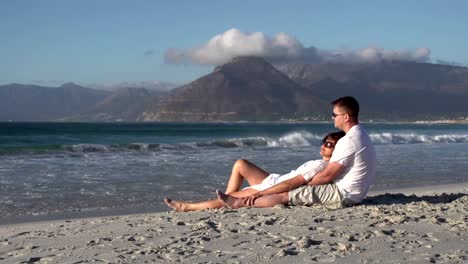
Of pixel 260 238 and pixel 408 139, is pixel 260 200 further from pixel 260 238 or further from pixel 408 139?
pixel 408 139

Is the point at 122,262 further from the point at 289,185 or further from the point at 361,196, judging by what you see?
the point at 361,196

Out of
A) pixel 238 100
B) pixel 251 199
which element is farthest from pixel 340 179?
pixel 238 100

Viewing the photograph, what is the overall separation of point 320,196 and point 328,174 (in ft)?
0.92

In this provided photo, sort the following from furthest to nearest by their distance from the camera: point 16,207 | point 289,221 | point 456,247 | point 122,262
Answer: point 16,207 → point 289,221 → point 456,247 → point 122,262

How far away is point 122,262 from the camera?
4.38 m

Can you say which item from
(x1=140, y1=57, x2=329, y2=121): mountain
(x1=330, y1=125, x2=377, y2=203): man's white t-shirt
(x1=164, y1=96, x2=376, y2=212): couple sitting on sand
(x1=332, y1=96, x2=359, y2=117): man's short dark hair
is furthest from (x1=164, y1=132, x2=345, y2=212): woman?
(x1=140, y1=57, x2=329, y2=121): mountain

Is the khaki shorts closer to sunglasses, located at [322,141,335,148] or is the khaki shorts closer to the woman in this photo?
the woman

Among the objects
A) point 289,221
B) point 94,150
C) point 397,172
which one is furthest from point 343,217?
point 94,150

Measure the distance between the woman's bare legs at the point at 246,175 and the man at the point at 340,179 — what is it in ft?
1.15

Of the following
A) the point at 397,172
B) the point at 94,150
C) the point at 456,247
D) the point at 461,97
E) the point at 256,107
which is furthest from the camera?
the point at 461,97

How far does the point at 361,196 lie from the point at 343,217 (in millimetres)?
845

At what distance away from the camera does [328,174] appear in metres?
6.46

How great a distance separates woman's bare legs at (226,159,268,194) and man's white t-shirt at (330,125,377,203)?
0.93 m

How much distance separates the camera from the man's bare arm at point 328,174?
6414 millimetres
